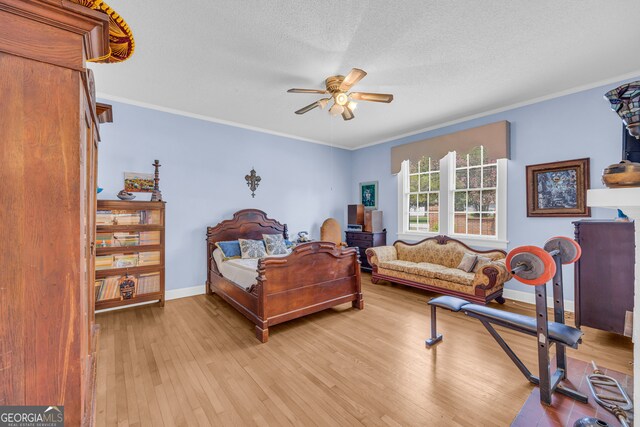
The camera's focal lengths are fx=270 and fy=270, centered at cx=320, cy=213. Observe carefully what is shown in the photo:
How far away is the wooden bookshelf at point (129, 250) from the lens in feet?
11.0

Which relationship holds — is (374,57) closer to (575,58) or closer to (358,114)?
(358,114)

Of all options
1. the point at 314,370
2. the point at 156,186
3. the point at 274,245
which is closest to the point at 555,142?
the point at 314,370

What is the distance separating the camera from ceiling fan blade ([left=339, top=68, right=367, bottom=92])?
2414 millimetres

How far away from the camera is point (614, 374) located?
213cm

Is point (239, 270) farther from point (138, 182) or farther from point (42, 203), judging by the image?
point (42, 203)

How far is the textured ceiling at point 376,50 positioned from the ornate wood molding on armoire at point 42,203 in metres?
1.58

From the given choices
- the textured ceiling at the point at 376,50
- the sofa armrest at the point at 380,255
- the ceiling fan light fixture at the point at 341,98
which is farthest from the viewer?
the sofa armrest at the point at 380,255

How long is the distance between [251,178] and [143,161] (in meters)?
1.65

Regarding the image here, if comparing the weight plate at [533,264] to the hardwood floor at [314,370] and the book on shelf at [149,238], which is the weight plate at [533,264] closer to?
the hardwood floor at [314,370]

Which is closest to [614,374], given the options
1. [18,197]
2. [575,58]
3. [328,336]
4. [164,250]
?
[328,336]

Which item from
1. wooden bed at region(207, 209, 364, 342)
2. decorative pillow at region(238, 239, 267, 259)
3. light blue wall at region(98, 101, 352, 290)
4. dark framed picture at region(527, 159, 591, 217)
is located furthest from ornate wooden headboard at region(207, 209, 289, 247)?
dark framed picture at region(527, 159, 591, 217)

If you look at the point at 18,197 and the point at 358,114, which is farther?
the point at 358,114

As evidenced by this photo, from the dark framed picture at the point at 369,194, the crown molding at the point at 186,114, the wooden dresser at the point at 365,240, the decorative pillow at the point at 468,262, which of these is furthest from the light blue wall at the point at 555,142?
the crown molding at the point at 186,114

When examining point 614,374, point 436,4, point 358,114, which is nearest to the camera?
point 436,4
